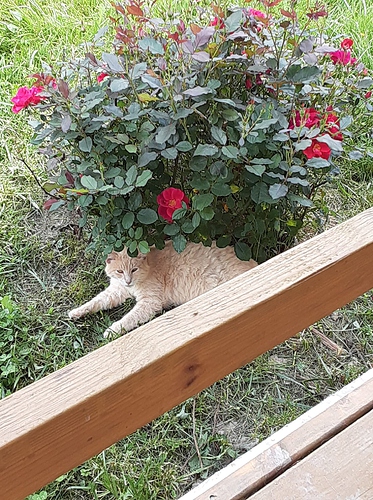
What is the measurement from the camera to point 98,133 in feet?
4.97

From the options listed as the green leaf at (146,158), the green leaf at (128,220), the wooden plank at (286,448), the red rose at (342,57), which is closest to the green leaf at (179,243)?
the green leaf at (128,220)

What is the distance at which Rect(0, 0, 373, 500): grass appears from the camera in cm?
134

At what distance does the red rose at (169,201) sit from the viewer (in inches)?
58.4

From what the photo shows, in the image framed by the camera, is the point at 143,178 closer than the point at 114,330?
Yes

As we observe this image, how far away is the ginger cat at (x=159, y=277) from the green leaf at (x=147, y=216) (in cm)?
17

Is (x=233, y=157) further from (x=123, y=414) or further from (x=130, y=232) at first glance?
(x=123, y=414)

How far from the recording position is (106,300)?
170 centimetres

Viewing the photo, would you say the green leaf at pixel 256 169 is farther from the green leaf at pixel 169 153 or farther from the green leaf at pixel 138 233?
the green leaf at pixel 138 233

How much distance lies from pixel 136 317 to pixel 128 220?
0.33 meters

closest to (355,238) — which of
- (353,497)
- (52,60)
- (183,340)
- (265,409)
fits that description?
(183,340)

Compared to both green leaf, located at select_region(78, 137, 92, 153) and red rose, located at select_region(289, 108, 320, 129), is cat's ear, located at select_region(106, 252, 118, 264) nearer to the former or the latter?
green leaf, located at select_region(78, 137, 92, 153)

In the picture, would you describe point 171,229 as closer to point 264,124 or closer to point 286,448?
point 264,124

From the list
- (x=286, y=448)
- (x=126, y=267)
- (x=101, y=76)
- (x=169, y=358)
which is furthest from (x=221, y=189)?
(x=169, y=358)

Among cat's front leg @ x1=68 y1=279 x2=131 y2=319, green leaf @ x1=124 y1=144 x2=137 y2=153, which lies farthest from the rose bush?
cat's front leg @ x1=68 y1=279 x2=131 y2=319
